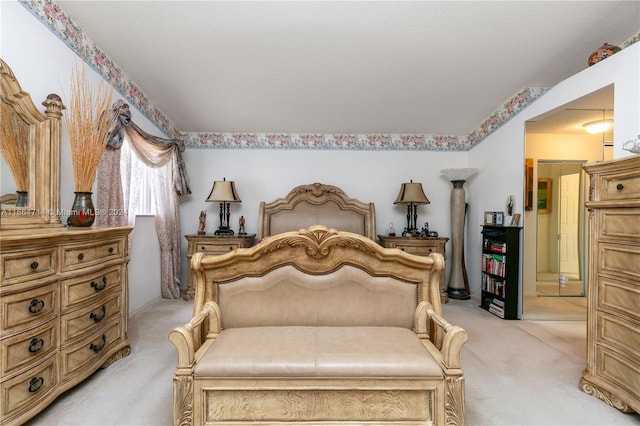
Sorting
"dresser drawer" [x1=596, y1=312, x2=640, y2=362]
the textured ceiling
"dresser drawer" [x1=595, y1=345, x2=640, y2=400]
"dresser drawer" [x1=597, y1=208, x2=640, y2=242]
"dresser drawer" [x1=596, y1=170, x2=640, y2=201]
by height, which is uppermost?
the textured ceiling

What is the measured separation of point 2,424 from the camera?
1.39 m

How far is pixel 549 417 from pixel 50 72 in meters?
3.94

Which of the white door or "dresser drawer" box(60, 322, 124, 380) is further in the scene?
the white door

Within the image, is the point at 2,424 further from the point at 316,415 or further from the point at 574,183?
the point at 574,183

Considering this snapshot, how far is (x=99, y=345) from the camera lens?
2.04 meters

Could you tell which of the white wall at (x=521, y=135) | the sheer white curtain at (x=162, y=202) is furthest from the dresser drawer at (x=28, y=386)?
the white wall at (x=521, y=135)

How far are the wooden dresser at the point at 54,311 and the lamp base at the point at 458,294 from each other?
399 cm

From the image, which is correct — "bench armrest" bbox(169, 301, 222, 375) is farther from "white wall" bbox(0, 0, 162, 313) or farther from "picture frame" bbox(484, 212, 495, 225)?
"picture frame" bbox(484, 212, 495, 225)

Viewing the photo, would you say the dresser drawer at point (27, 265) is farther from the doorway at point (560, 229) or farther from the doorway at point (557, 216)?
the doorway at point (560, 229)

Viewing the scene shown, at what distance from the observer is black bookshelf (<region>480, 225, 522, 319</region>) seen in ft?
11.0

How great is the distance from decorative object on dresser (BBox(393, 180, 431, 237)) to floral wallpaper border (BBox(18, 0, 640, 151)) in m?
0.78

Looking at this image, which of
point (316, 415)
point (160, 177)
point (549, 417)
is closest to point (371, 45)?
point (316, 415)

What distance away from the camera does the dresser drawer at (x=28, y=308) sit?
1.43 meters

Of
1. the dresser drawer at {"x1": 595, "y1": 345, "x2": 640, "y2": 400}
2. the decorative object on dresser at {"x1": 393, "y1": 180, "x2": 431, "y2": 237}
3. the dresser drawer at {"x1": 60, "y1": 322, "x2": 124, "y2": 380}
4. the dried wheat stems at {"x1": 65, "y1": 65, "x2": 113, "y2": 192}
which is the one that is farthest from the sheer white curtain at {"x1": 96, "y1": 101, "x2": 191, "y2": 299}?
the dresser drawer at {"x1": 595, "y1": 345, "x2": 640, "y2": 400}
